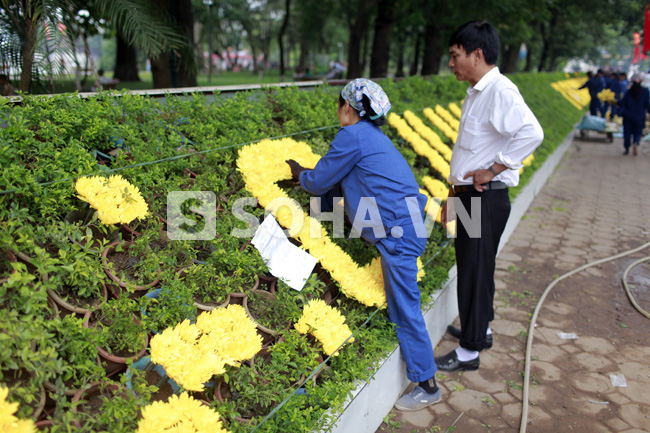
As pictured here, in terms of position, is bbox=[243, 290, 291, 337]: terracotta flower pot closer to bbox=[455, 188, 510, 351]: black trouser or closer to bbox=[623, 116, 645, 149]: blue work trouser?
bbox=[455, 188, 510, 351]: black trouser

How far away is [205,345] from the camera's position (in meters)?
2.15

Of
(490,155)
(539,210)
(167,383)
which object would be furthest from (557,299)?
(167,383)

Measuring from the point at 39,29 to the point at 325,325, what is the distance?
3489 millimetres

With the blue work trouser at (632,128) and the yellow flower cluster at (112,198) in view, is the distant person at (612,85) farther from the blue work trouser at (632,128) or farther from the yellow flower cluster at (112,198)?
the yellow flower cluster at (112,198)

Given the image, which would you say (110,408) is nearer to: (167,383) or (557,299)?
(167,383)

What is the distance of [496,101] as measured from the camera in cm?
314

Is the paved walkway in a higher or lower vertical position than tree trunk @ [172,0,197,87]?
lower

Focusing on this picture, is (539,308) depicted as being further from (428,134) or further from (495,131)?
(428,134)

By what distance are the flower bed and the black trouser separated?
1.16 feet

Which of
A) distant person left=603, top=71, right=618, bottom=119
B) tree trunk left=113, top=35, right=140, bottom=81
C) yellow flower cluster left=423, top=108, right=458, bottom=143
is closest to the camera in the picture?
yellow flower cluster left=423, top=108, right=458, bottom=143

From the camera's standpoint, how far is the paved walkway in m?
3.11

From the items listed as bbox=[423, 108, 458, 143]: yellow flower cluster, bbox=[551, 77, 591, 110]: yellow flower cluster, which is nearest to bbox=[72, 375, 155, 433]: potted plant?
bbox=[423, 108, 458, 143]: yellow flower cluster

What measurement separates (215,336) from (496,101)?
2.19m

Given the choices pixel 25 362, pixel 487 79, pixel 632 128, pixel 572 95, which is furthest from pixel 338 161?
pixel 572 95
